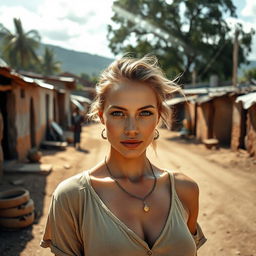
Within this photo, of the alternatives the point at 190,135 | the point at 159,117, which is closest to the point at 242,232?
the point at 159,117

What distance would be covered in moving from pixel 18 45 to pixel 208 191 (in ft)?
107

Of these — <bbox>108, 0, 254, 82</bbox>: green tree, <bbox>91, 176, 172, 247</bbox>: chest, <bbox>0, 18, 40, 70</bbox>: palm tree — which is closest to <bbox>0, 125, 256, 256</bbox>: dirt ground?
<bbox>91, 176, 172, 247</bbox>: chest

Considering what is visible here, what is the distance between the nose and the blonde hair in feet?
0.71

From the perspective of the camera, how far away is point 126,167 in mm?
1698

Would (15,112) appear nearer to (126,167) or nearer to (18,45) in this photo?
(126,167)

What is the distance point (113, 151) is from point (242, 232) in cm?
374

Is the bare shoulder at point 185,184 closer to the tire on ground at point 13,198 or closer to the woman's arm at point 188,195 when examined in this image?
the woman's arm at point 188,195

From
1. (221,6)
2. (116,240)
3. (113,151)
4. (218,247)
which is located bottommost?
(218,247)

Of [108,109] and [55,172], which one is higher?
[108,109]

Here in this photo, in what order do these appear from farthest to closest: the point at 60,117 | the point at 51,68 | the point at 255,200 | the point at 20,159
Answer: the point at 51,68, the point at 60,117, the point at 20,159, the point at 255,200

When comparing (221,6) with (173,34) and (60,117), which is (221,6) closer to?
(173,34)

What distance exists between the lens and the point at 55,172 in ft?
25.8

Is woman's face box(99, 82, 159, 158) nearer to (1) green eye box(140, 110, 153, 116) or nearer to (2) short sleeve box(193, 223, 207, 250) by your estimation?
(1) green eye box(140, 110, 153, 116)

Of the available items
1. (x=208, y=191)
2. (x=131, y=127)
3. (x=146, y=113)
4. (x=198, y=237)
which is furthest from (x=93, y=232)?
(x=208, y=191)
